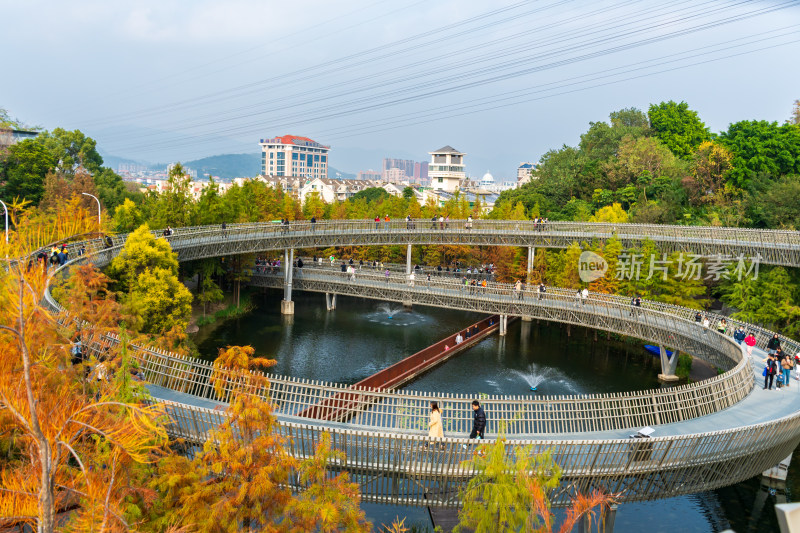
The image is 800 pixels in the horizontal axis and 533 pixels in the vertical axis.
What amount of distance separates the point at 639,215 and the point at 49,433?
49.8 metres

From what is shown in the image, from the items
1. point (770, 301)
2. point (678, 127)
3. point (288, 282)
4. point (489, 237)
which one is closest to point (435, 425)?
point (770, 301)

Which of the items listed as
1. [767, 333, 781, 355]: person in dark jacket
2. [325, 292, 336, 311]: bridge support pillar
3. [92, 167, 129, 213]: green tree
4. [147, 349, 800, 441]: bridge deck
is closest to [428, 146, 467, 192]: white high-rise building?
[92, 167, 129, 213]: green tree

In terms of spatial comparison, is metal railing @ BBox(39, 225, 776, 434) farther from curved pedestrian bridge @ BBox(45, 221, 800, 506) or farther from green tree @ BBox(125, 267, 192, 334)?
green tree @ BBox(125, 267, 192, 334)

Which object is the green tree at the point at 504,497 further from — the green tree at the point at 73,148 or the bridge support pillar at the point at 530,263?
the green tree at the point at 73,148

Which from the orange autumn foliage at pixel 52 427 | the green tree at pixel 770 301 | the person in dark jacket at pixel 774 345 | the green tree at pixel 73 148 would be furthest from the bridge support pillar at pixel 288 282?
the green tree at pixel 73 148

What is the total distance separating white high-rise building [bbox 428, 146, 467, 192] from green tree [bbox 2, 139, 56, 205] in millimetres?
73092

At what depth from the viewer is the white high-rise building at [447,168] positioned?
378 ft

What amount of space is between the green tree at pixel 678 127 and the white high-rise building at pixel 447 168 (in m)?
45.1

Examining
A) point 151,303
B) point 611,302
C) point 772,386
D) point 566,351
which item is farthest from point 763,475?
point 151,303

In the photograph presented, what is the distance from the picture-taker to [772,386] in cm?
1991

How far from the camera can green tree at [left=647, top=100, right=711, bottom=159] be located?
7131cm

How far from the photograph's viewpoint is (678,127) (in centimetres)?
7250

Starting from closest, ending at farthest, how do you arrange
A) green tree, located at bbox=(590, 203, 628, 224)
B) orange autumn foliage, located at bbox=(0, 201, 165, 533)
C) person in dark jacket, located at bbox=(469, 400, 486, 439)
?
orange autumn foliage, located at bbox=(0, 201, 165, 533) → person in dark jacket, located at bbox=(469, 400, 486, 439) → green tree, located at bbox=(590, 203, 628, 224)

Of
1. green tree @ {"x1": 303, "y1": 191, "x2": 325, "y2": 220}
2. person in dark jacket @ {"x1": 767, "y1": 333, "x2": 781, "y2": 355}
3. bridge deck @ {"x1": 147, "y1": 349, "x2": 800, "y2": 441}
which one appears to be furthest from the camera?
green tree @ {"x1": 303, "y1": 191, "x2": 325, "y2": 220}
